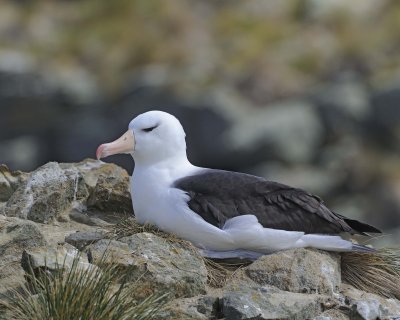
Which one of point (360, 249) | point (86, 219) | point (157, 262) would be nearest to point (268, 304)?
point (157, 262)

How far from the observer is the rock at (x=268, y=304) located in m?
7.28

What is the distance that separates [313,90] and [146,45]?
6.39 metres

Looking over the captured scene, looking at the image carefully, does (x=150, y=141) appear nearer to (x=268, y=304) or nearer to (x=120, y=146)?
(x=120, y=146)

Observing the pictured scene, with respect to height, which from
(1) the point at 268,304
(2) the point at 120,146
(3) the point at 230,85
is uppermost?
(3) the point at 230,85

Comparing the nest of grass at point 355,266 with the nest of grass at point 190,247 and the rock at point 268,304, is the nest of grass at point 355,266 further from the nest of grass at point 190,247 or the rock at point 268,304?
the rock at point 268,304

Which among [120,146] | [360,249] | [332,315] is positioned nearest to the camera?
[332,315]

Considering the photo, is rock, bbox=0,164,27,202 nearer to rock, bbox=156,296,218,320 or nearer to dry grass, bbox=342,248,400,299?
rock, bbox=156,296,218,320

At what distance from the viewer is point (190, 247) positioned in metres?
8.10

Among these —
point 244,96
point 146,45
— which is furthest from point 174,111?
point 146,45

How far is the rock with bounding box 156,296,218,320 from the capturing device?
23.8ft

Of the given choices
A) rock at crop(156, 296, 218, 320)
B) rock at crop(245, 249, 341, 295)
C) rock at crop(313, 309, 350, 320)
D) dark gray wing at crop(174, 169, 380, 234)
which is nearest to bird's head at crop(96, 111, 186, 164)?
dark gray wing at crop(174, 169, 380, 234)

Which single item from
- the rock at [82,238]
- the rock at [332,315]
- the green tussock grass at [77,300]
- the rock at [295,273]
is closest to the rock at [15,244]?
the green tussock grass at [77,300]

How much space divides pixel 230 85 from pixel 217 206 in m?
24.9

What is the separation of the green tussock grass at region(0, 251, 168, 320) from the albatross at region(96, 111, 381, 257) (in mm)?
1057
